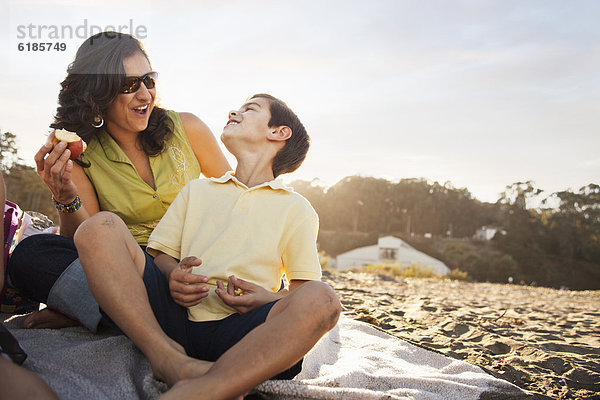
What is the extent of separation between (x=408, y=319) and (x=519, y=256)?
44.3m

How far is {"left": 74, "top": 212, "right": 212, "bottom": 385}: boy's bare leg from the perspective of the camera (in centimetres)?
181

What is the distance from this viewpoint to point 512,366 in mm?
2959

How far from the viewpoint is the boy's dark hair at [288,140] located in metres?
2.91

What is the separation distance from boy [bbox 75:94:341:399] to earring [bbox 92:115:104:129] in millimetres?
911

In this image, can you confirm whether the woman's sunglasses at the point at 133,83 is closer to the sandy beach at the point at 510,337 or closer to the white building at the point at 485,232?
the sandy beach at the point at 510,337

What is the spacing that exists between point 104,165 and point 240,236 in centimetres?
122

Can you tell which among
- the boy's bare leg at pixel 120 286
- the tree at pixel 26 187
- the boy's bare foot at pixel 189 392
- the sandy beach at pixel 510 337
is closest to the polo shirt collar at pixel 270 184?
the boy's bare leg at pixel 120 286

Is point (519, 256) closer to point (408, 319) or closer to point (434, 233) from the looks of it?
point (434, 233)

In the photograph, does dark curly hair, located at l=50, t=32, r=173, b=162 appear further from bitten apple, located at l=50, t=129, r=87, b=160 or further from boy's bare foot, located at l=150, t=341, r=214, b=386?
boy's bare foot, located at l=150, t=341, r=214, b=386

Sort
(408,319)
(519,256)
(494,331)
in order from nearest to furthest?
(494,331)
(408,319)
(519,256)

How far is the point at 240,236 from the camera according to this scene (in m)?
2.27

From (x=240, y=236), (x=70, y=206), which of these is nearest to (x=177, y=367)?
(x=240, y=236)

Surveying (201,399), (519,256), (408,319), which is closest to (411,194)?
(519,256)

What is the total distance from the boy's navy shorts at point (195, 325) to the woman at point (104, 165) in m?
0.61
